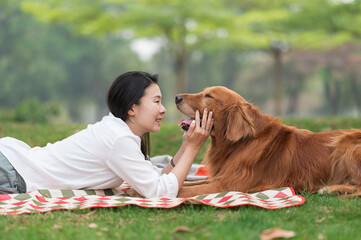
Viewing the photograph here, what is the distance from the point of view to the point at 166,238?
8.64 feet

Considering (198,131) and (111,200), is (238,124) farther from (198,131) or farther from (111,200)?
(111,200)

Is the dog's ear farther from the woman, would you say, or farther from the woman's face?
the woman's face

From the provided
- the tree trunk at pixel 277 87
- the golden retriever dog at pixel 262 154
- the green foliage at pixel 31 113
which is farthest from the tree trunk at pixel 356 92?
the golden retriever dog at pixel 262 154

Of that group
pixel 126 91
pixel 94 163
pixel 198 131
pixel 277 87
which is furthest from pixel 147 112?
pixel 277 87

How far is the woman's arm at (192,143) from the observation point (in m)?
3.88

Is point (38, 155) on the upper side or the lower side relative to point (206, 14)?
lower

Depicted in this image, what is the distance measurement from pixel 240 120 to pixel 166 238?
177 cm

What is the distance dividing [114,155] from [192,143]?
0.76 m

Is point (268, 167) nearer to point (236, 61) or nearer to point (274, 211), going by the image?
point (274, 211)

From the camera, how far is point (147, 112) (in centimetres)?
405

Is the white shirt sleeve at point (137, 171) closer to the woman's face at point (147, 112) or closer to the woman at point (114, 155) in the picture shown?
the woman at point (114, 155)

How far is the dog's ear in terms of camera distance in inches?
161

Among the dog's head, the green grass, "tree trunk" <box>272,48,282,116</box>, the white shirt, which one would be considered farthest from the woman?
"tree trunk" <box>272,48,282,116</box>

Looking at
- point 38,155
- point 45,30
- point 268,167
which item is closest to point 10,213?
point 38,155
